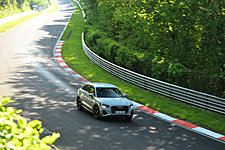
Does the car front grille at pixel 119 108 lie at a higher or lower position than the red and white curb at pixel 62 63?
higher

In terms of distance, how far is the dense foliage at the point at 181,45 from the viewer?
18344mm

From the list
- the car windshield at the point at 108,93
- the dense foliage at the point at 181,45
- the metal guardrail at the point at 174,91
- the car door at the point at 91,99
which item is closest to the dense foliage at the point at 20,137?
the car door at the point at 91,99

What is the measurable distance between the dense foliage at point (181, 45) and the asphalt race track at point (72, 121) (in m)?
4.46

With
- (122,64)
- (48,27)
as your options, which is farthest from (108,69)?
(48,27)

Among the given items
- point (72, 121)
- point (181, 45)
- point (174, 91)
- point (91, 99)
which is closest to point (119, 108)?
point (91, 99)

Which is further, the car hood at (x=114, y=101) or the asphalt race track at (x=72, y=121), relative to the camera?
the car hood at (x=114, y=101)

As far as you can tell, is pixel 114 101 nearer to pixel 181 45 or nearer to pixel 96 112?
pixel 96 112

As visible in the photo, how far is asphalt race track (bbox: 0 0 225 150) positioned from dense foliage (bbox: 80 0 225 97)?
14.6ft

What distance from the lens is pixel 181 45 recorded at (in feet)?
74.0

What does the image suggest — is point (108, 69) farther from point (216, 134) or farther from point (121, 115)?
point (216, 134)

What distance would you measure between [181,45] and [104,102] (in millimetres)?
11181

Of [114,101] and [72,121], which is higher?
[114,101]

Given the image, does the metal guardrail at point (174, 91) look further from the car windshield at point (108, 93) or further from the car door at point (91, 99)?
the car door at point (91, 99)

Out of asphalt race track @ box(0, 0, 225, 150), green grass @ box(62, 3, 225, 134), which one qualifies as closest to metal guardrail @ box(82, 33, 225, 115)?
green grass @ box(62, 3, 225, 134)
